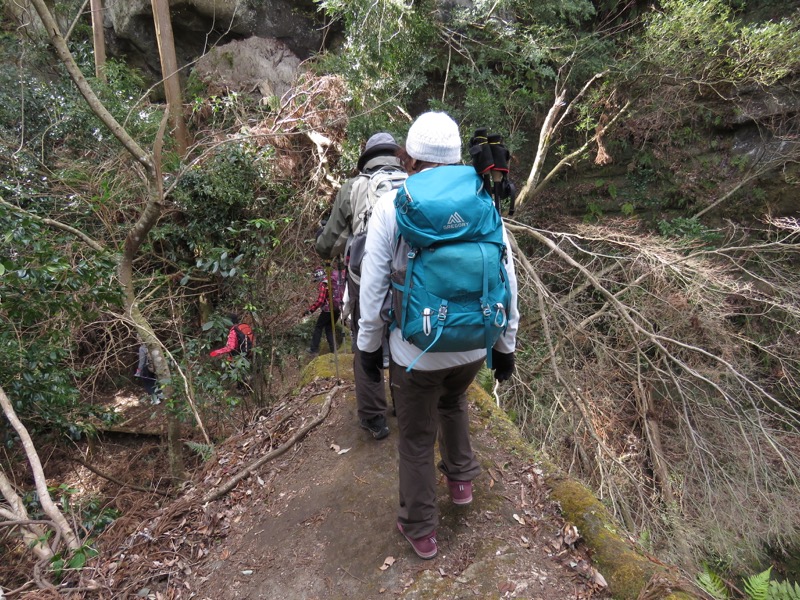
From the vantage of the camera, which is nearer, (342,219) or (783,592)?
(342,219)

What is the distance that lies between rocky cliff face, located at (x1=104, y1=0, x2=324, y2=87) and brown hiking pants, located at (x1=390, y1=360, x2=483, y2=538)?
11495mm

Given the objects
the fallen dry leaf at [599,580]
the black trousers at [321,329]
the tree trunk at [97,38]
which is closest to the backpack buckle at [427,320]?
the fallen dry leaf at [599,580]

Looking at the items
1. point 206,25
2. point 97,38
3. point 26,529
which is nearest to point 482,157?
point 26,529

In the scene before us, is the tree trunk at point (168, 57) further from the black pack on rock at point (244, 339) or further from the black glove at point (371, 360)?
the black glove at point (371, 360)

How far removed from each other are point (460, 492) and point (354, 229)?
1669mm

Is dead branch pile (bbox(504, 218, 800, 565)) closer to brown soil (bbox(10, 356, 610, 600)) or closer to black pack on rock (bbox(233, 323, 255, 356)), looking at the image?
brown soil (bbox(10, 356, 610, 600))

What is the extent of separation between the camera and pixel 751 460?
4.98m

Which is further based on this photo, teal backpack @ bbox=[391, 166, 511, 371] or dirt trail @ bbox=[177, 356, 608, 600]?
dirt trail @ bbox=[177, 356, 608, 600]

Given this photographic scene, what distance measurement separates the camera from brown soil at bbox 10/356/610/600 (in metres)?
2.19

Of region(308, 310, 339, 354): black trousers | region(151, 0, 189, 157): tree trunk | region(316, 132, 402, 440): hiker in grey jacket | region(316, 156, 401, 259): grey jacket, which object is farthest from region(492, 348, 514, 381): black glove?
region(151, 0, 189, 157): tree trunk

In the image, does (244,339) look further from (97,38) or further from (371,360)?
(97,38)

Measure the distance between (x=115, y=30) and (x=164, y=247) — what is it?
8.77 meters

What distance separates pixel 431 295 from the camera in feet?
5.91

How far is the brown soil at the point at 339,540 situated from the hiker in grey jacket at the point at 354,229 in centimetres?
27
